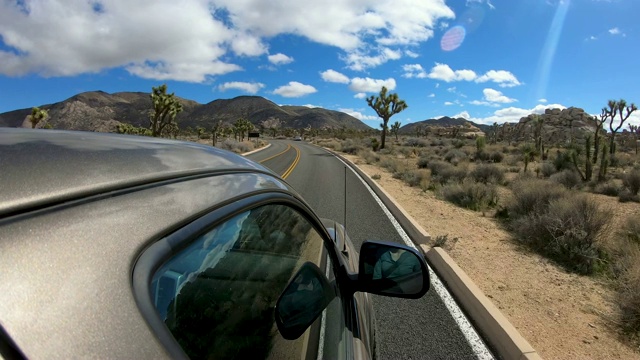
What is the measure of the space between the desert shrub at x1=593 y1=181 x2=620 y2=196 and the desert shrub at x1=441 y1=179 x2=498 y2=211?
522 centimetres

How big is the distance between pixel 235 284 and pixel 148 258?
591mm

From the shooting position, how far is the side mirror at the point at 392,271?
2.11 m

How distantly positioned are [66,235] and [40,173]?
161 mm

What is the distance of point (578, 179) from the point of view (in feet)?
53.1

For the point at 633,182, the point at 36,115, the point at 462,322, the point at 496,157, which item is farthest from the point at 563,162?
the point at 36,115

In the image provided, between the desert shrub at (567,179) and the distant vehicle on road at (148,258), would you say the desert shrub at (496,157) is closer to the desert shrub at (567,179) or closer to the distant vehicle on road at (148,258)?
the desert shrub at (567,179)

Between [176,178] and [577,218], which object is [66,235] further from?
[577,218]

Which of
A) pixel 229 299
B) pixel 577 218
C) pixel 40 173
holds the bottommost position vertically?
pixel 577 218

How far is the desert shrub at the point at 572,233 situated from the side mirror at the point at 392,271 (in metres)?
5.13

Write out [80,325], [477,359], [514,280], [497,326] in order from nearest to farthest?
[80,325] < [477,359] < [497,326] < [514,280]

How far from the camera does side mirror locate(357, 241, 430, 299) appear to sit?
2109 mm

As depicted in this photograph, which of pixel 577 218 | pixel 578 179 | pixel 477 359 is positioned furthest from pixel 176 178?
pixel 578 179

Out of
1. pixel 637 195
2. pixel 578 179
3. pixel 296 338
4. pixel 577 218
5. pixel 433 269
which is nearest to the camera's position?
pixel 296 338

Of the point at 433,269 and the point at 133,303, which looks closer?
the point at 133,303
